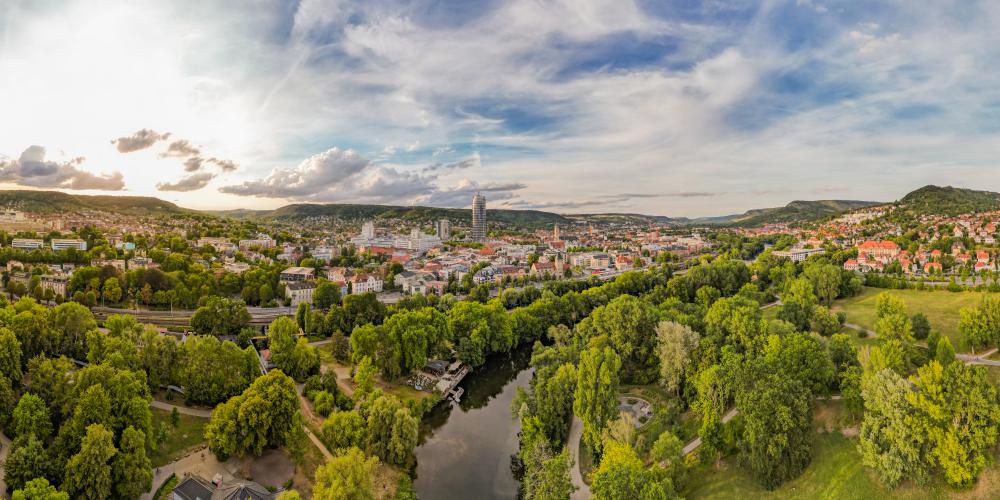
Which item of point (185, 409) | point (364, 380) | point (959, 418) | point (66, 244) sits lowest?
point (185, 409)

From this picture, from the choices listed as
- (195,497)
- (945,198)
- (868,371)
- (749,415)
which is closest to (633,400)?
(749,415)

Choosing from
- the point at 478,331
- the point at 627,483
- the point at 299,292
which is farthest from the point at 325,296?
the point at 627,483

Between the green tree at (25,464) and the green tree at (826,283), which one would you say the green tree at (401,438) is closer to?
the green tree at (25,464)

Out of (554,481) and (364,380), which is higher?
(364,380)

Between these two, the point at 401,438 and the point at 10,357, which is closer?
the point at 401,438

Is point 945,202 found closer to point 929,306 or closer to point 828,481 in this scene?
point 929,306

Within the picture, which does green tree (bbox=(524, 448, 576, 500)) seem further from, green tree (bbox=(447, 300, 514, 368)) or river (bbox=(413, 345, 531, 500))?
green tree (bbox=(447, 300, 514, 368))
